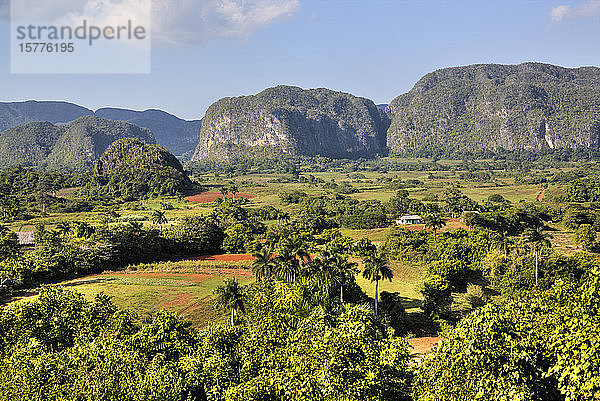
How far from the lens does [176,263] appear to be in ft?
218

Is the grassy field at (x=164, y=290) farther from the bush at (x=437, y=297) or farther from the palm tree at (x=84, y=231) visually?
the bush at (x=437, y=297)

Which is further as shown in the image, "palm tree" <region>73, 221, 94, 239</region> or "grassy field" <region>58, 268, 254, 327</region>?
"palm tree" <region>73, 221, 94, 239</region>

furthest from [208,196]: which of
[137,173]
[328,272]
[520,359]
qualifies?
[520,359]

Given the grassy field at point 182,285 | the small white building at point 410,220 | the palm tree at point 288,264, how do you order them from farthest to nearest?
the small white building at point 410,220 < the grassy field at point 182,285 < the palm tree at point 288,264

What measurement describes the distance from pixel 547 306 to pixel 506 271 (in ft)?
127

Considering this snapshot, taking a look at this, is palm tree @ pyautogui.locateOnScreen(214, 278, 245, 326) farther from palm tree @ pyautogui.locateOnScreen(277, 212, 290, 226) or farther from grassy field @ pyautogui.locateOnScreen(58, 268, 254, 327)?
palm tree @ pyautogui.locateOnScreen(277, 212, 290, 226)

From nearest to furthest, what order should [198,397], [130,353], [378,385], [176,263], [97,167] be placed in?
[378,385]
[198,397]
[130,353]
[176,263]
[97,167]

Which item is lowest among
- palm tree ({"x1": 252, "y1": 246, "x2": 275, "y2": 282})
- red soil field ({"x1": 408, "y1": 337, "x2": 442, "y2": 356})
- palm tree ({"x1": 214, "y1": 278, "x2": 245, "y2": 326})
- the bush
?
red soil field ({"x1": 408, "y1": 337, "x2": 442, "y2": 356})

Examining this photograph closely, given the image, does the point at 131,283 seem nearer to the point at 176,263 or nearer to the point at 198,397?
the point at 176,263

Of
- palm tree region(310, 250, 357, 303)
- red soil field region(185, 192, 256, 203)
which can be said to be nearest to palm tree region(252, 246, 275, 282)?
palm tree region(310, 250, 357, 303)

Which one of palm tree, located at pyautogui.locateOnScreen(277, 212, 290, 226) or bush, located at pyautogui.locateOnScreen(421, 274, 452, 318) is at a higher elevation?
palm tree, located at pyautogui.locateOnScreen(277, 212, 290, 226)

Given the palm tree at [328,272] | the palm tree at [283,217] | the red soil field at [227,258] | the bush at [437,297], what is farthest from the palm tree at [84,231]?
the bush at [437,297]

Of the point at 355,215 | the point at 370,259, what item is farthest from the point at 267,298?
the point at 355,215

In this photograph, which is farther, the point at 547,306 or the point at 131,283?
the point at 131,283
